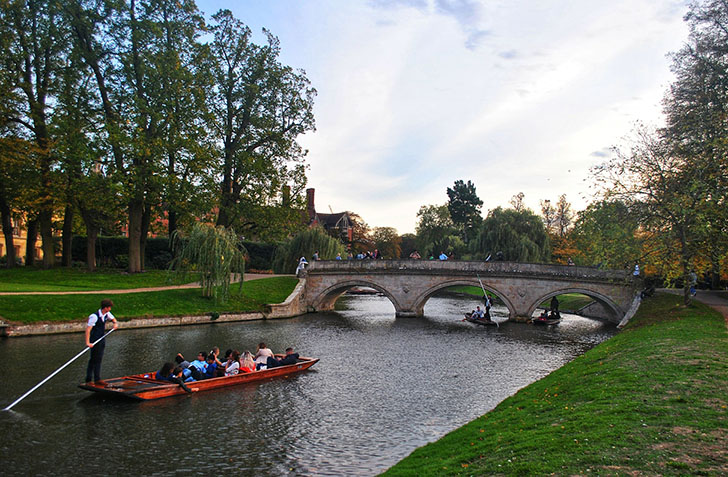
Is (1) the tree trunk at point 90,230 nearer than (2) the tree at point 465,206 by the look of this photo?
Yes

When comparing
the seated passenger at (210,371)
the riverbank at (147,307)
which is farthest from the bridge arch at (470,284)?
the seated passenger at (210,371)

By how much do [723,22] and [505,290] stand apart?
18.7 m

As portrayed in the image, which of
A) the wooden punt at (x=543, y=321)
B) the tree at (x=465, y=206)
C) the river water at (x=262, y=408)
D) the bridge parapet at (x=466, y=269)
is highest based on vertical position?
the tree at (x=465, y=206)

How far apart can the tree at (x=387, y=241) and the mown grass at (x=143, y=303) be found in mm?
48300

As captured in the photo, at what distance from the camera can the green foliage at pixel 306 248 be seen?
43656mm

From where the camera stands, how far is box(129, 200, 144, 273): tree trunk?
110 feet

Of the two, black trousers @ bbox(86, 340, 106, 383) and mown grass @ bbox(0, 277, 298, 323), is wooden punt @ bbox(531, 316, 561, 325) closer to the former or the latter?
mown grass @ bbox(0, 277, 298, 323)

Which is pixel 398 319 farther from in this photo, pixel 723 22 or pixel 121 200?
pixel 723 22

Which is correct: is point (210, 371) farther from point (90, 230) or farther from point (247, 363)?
point (90, 230)

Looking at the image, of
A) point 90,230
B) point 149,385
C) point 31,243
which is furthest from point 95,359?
point 31,243

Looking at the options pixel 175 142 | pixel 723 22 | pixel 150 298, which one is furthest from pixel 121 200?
pixel 723 22

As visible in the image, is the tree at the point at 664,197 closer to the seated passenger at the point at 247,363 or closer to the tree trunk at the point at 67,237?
the seated passenger at the point at 247,363

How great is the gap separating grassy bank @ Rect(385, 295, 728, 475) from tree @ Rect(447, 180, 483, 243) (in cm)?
6758

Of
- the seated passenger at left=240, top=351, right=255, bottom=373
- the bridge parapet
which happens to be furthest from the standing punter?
the bridge parapet
